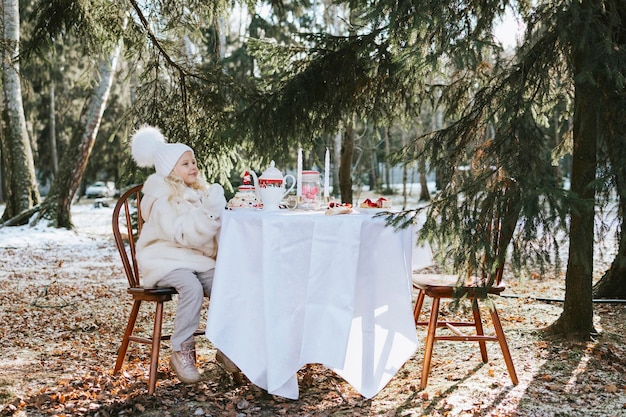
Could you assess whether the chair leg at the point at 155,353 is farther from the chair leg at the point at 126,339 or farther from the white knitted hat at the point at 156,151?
the white knitted hat at the point at 156,151

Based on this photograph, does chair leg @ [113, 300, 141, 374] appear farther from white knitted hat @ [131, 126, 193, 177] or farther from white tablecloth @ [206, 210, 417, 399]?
white knitted hat @ [131, 126, 193, 177]

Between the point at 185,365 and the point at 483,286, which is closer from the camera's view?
the point at 483,286

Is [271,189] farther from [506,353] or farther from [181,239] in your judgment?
[506,353]

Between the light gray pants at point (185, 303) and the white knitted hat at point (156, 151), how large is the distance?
65 cm

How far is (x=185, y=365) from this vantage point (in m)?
3.73

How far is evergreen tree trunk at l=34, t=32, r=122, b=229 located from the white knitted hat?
9.19 metres

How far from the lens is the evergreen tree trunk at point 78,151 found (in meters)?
13.0

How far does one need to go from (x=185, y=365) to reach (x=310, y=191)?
127cm

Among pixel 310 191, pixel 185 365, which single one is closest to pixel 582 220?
pixel 310 191

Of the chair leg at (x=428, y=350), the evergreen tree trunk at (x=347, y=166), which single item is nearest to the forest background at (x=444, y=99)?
the chair leg at (x=428, y=350)

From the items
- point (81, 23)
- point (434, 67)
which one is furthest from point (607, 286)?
point (81, 23)

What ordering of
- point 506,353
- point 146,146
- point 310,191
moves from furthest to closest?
point 146,146, point 310,191, point 506,353

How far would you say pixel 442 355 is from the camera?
450cm

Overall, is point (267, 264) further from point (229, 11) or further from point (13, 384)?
point (229, 11)
